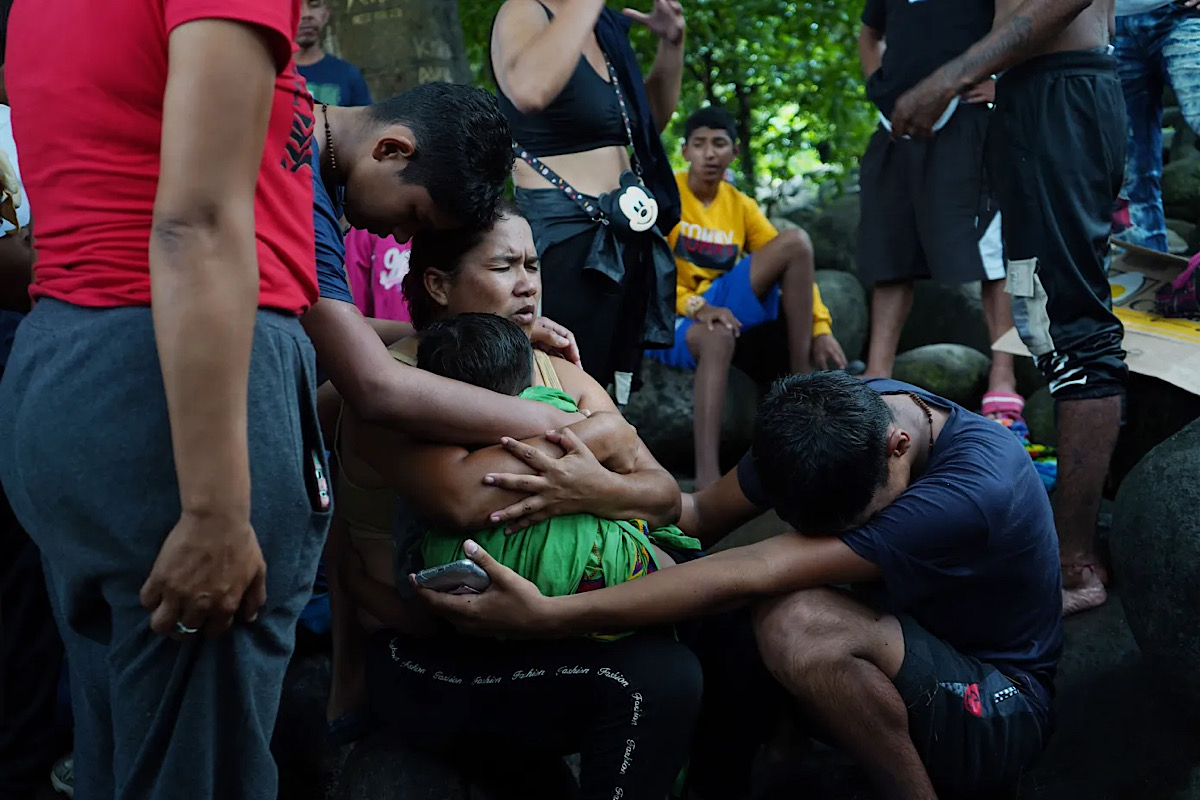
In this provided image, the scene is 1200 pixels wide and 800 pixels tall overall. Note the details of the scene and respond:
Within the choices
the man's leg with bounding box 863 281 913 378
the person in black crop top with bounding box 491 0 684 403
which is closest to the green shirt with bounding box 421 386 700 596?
the person in black crop top with bounding box 491 0 684 403

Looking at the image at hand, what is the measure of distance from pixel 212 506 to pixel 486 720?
123 centimetres

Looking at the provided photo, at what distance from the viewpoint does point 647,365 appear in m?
5.54

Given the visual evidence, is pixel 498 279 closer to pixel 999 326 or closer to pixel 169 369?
pixel 169 369

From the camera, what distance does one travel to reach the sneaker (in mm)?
2838

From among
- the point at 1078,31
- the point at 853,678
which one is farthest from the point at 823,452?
the point at 1078,31

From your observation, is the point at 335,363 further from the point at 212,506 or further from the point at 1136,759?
the point at 1136,759

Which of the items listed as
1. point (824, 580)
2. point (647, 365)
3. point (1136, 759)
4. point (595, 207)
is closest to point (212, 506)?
point (824, 580)

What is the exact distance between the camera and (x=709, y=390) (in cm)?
510

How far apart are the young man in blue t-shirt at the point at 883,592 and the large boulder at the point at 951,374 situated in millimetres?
2811

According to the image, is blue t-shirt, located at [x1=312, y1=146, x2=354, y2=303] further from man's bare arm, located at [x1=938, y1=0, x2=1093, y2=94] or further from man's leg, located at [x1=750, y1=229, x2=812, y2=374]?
man's leg, located at [x1=750, y1=229, x2=812, y2=374]

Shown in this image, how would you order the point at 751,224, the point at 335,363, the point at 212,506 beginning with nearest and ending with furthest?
the point at 212,506, the point at 335,363, the point at 751,224

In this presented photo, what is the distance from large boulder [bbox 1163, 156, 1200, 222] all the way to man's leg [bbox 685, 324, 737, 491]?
11.6ft

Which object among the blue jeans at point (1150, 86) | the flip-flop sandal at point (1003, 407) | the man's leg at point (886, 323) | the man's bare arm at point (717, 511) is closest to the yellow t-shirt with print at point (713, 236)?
the man's leg at point (886, 323)

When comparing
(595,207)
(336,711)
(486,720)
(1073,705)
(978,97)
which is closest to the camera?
(486,720)
